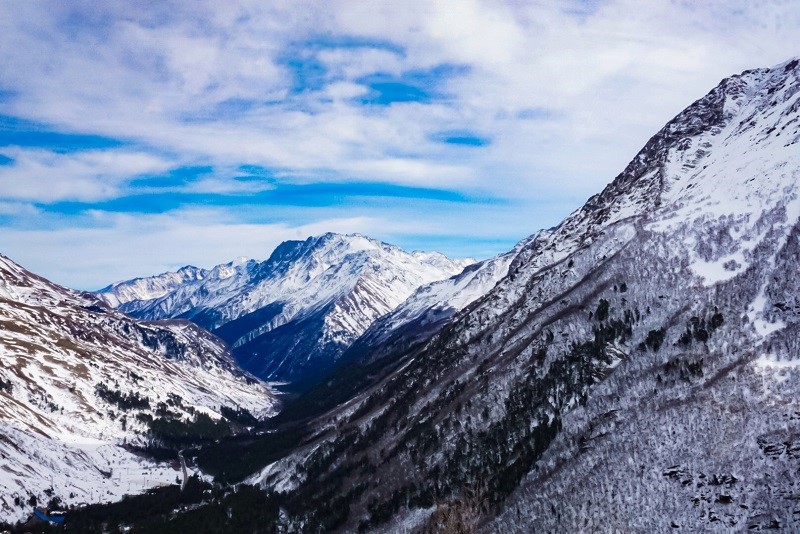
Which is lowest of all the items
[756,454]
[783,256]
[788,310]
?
[756,454]

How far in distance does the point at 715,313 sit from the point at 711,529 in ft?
188

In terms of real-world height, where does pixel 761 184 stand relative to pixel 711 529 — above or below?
above

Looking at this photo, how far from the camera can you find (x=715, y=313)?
15562 centimetres

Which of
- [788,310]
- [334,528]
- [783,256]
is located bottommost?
[334,528]

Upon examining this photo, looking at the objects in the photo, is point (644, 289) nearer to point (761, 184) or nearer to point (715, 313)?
point (715, 313)

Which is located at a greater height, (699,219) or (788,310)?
(699,219)

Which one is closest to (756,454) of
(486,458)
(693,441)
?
(693,441)

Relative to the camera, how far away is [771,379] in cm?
13012

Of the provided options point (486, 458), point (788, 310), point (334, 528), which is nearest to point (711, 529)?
point (788, 310)

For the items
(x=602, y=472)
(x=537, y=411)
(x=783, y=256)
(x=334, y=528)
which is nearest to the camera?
(x=602, y=472)

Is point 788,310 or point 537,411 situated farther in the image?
point 537,411

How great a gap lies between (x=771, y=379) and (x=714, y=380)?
38.3ft

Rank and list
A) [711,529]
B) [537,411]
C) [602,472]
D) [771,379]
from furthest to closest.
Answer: [537,411] < [602,472] < [771,379] < [711,529]

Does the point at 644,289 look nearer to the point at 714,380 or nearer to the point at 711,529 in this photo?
the point at 714,380
